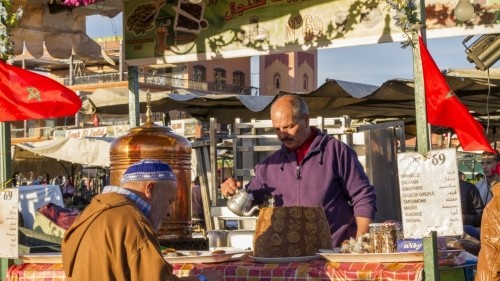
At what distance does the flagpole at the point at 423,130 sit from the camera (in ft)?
12.3

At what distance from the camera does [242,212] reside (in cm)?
505

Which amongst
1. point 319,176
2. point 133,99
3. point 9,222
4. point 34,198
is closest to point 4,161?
point 9,222

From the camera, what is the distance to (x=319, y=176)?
513cm

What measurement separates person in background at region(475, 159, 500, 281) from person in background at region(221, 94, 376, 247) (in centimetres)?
66

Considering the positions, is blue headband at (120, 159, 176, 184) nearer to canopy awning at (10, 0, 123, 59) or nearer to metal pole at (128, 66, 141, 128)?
metal pole at (128, 66, 141, 128)

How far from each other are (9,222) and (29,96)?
3.06 ft

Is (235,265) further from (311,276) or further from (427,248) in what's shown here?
(427,248)

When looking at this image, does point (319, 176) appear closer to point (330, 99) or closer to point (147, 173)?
point (147, 173)

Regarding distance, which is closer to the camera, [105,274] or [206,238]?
[105,274]

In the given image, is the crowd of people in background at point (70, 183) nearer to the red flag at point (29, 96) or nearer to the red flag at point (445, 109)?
the red flag at point (29, 96)

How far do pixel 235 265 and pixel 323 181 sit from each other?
3.52ft

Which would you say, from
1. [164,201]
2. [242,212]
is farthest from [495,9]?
[164,201]

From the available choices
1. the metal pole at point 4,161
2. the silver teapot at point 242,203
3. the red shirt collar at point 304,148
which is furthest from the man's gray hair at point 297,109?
the metal pole at point 4,161

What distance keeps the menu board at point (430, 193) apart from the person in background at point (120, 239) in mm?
1056
